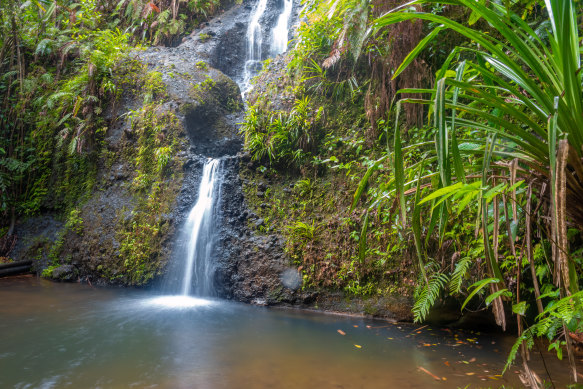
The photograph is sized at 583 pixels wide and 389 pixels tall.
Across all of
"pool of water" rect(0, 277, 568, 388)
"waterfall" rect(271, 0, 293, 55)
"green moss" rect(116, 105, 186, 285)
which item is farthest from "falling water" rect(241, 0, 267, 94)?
"pool of water" rect(0, 277, 568, 388)

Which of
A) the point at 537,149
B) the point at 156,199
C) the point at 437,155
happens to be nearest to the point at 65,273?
the point at 156,199

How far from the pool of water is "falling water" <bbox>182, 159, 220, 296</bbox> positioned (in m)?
0.75

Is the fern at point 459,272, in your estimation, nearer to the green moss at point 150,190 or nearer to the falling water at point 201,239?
the falling water at point 201,239

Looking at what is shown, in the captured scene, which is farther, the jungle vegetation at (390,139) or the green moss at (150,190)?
the green moss at (150,190)

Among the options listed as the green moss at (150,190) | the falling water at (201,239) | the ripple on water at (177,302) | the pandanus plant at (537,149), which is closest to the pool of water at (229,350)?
the ripple on water at (177,302)

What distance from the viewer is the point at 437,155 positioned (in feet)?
4.02

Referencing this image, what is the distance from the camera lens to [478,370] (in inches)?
86.5

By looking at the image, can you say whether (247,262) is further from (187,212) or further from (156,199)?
(156,199)

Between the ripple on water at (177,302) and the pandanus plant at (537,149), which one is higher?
the pandanus plant at (537,149)

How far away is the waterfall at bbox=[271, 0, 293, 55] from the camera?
955 centimetres

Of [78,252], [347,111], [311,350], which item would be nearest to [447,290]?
[311,350]

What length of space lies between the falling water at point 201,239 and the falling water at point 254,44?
4.59m

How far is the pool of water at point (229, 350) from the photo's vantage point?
2.12m

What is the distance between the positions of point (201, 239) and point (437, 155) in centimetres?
→ 435
